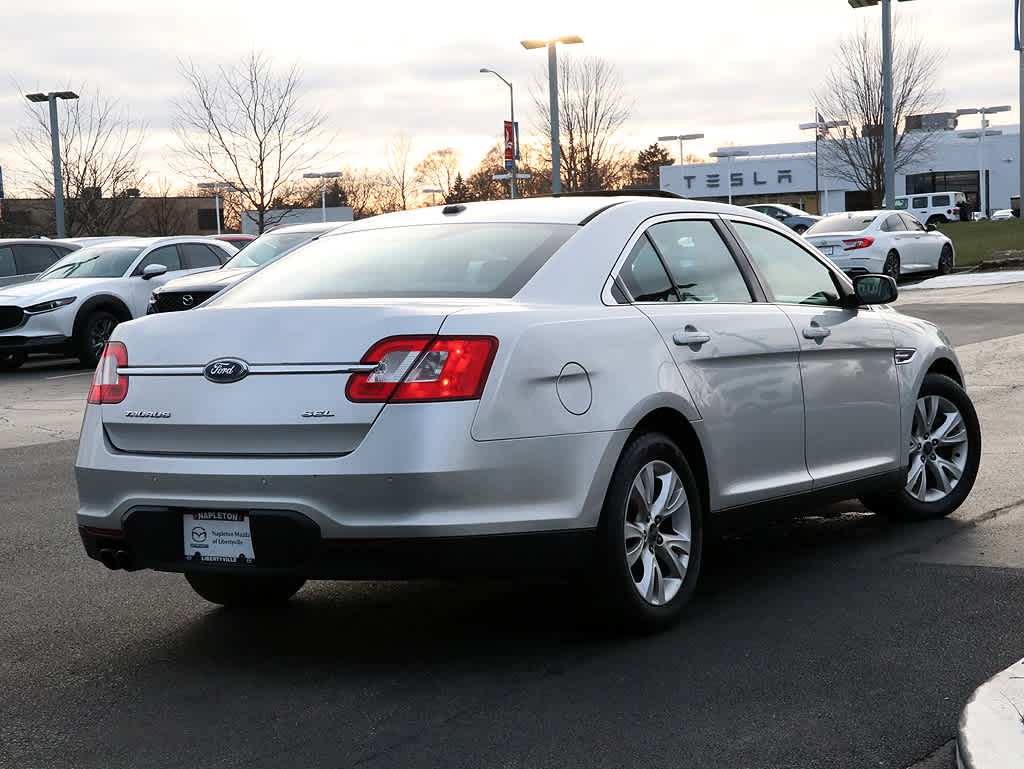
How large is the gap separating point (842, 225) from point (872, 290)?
22819 millimetres

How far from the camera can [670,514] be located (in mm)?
5289

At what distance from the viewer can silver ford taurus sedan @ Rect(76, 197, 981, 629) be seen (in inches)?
177

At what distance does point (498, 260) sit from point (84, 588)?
249 cm

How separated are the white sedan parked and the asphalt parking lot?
70.5ft

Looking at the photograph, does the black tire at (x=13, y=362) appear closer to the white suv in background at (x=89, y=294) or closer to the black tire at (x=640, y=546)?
the white suv in background at (x=89, y=294)

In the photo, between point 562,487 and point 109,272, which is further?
point 109,272

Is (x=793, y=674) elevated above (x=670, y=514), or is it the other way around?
(x=670, y=514)

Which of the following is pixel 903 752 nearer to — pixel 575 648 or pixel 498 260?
pixel 575 648

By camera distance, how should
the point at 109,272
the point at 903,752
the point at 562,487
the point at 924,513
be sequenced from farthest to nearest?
the point at 109,272 < the point at 924,513 < the point at 562,487 < the point at 903,752

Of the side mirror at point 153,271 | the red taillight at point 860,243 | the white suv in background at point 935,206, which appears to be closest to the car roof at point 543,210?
the side mirror at point 153,271

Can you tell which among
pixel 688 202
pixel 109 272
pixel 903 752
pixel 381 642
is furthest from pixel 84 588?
pixel 109 272

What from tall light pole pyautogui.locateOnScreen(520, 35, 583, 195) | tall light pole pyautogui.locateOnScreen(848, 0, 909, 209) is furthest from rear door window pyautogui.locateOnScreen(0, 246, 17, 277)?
tall light pole pyautogui.locateOnScreen(848, 0, 909, 209)

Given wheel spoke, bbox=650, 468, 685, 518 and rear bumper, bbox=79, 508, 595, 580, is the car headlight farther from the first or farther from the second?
wheel spoke, bbox=650, 468, 685, 518

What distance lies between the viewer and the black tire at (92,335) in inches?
738
